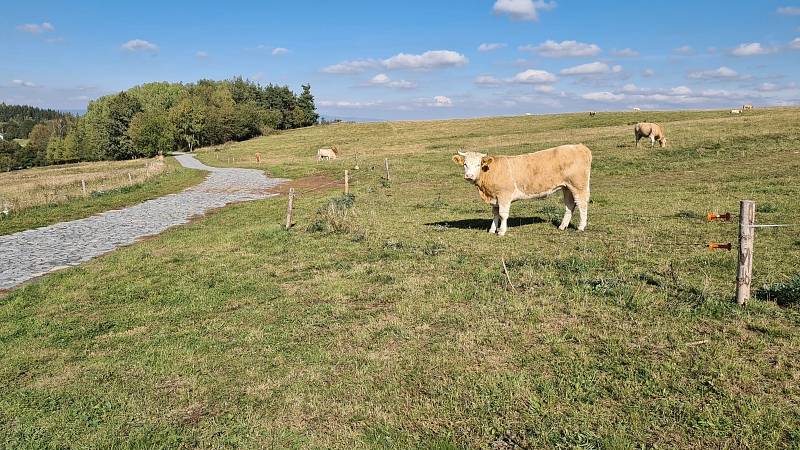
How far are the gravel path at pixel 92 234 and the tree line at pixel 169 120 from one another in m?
68.8

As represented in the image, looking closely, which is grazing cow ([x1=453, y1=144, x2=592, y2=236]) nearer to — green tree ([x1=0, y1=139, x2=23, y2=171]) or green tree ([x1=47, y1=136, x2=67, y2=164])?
green tree ([x1=47, y1=136, x2=67, y2=164])

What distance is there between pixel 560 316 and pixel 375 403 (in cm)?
327

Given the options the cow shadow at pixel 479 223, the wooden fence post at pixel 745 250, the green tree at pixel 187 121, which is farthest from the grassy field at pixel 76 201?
the green tree at pixel 187 121

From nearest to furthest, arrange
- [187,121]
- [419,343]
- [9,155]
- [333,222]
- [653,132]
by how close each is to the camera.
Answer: [419,343]
[333,222]
[653,132]
[187,121]
[9,155]

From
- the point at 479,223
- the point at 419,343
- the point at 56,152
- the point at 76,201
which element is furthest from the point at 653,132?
the point at 56,152

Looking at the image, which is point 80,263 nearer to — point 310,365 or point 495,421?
Result: point 310,365

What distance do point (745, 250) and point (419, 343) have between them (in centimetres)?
480

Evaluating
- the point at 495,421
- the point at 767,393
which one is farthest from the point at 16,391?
the point at 767,393

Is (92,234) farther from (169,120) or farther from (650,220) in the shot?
(169,120)

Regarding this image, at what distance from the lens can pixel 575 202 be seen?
13.3 m

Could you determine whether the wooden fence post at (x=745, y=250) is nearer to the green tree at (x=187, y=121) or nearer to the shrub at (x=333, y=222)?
the shrub at (x=333, y=222)

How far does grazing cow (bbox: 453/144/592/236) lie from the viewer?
13.0m

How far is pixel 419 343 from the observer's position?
671 centimetres

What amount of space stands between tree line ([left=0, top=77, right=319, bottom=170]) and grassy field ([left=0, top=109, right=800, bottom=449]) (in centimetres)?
8557
